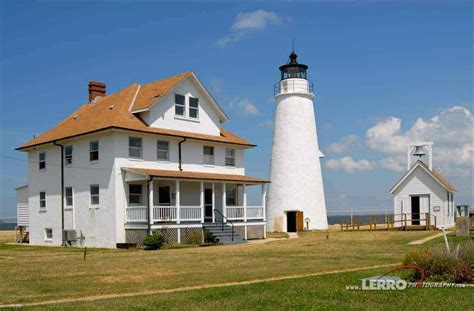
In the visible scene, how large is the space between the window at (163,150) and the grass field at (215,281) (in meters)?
10.9

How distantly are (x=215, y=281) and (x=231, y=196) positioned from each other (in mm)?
23482

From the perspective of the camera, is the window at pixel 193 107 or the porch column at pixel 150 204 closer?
the porch column at pixel 150 204

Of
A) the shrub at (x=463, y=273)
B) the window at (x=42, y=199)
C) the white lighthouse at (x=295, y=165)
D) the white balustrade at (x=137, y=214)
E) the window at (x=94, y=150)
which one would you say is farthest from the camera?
the white lighthouse at (x=295, y=165)

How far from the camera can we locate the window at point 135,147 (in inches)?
1270

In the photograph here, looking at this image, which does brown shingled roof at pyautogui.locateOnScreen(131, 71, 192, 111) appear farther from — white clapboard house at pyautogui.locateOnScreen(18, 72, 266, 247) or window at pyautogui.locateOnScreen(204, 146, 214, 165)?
window at pyautogui.locateOnScreen(204, 146, 214, 165)

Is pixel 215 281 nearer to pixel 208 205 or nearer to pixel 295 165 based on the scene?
pixel 208 205

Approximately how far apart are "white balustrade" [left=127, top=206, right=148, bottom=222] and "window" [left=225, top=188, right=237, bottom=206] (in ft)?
26.2

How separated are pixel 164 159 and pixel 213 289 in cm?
2132

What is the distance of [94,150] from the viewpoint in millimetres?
32844

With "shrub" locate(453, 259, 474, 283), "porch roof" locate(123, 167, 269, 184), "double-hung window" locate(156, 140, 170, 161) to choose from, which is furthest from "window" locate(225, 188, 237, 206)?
"shrub" locate(453, 259, 474, 283)

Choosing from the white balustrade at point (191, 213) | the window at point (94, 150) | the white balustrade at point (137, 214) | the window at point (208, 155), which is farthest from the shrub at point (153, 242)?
the window at point (208, 155)

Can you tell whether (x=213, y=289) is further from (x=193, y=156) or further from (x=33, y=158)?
(x=33, y=158)

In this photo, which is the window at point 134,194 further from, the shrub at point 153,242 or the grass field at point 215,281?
the grass field at point 215,281

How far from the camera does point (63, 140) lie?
34.4m
